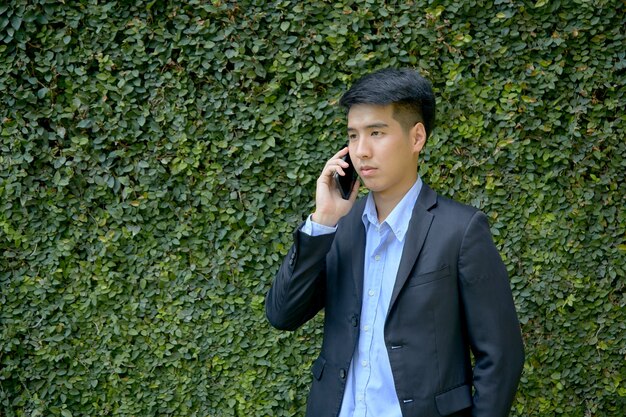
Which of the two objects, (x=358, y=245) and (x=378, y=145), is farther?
(x=358, y=245)

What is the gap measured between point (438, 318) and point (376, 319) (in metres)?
0.21

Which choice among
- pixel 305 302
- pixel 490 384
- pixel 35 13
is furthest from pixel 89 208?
pixel 490 384

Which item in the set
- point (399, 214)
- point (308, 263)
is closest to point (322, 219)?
point (308, 263)

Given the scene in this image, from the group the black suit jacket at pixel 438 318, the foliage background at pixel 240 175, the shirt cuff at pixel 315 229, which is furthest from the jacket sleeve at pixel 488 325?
the foliage background at pixel 240 175

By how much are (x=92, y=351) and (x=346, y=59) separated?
7.19 feet

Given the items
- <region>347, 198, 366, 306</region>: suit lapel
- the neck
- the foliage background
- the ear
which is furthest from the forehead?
the foliage background

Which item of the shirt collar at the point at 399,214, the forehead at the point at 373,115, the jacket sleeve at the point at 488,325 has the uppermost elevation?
the forehead at the point at 373,115

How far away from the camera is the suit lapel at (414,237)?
7.58 ft

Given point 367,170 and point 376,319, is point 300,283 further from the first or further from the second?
point 367,170

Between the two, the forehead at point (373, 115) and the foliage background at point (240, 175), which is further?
the foliage background at point (240, 175)

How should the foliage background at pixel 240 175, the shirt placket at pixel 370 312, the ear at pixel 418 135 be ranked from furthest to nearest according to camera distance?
the foliage background at pixel 240 175 < the ear at pixel 418 135 < the shirt placket at pixel 370 312

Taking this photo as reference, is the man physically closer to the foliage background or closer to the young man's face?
the young man's face

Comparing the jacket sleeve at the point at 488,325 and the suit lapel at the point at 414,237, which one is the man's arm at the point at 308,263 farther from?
the jacket sleeve at the point at 488,325

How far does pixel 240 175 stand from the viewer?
4.02 m
